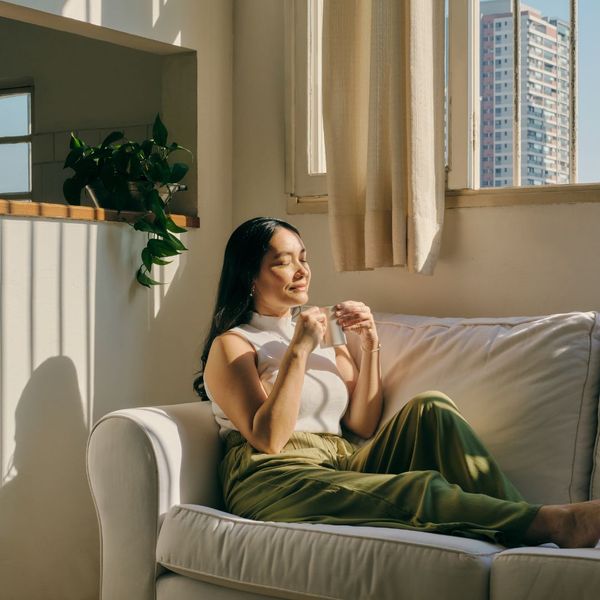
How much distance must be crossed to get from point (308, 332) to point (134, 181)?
3.11 ft

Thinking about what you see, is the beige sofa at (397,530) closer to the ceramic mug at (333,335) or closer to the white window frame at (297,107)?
the ceramic mug at (333,335)

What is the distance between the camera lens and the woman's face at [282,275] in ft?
8.36

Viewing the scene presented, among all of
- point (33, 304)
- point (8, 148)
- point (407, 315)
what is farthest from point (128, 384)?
point (8, 148)

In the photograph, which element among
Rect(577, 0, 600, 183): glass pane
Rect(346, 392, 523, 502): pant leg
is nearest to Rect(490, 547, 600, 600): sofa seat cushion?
Rect(346, 392, 523, 502): pant leg

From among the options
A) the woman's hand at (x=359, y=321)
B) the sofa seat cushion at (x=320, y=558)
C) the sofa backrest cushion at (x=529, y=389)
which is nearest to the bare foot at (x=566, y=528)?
the sofa seat cushion at (x=320, y=558)

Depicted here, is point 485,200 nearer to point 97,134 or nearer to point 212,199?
point 212,199

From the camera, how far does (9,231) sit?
2.61 meters

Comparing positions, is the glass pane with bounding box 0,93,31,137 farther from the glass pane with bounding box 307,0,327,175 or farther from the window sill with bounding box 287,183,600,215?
the window sill with bounding box 287,183,600,215

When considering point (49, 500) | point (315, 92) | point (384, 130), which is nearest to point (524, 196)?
point (384, 130)

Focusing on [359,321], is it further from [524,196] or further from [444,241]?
[524,196]

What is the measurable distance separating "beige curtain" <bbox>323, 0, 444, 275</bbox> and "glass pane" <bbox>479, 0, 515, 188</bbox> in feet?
0.60

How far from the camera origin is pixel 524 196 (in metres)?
2.78

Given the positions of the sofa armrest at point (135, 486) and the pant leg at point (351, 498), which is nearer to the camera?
the pant leg at point (351, 498)

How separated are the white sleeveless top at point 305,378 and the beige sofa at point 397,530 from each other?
0.48ft
